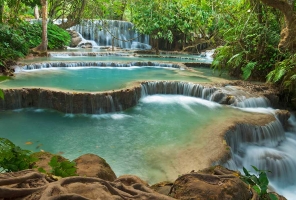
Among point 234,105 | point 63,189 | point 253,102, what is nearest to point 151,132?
point 234,105

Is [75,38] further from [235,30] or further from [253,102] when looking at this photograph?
[253,102]

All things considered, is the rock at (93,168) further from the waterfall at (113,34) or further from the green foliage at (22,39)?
the waterfall at (113,34)

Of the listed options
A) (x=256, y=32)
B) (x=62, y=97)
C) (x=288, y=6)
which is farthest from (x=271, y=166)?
(x=256, y=32)

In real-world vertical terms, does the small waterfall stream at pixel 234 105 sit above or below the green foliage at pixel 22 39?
below

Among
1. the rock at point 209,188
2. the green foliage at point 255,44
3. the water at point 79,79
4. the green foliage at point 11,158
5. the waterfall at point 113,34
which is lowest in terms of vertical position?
the rock at point 209,188

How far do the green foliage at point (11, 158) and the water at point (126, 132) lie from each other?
2096 mm

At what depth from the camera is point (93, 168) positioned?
299 centimetres

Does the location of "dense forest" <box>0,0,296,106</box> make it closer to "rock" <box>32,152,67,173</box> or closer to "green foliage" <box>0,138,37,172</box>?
"rock" <box>32,152,67,173</box>

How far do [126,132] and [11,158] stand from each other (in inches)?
151

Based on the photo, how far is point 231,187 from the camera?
7.31 feet

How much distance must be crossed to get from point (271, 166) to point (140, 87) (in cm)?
459

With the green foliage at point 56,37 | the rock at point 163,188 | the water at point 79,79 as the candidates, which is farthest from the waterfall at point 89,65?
the rock at point 163,188

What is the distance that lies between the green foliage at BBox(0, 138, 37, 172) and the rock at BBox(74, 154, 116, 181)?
55 cm

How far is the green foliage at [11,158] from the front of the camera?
8.15 feet
